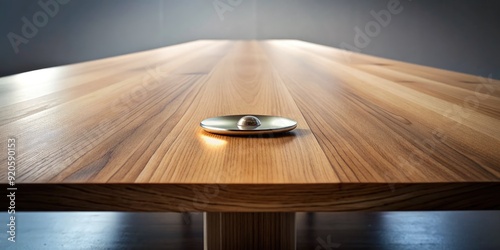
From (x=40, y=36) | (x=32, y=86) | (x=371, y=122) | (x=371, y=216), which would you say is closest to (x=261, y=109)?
(x=371, y=122)

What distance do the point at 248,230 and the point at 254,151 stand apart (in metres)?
0.21

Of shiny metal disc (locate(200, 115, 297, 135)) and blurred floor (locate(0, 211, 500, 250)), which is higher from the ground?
shiny metal disc (locate(200, 115, 297, 135))

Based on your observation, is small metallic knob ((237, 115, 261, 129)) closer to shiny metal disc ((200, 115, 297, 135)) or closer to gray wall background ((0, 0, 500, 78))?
shiny metal disc ((200, 115, 297, 135))

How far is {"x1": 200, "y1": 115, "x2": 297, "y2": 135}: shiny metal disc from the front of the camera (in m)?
0.58

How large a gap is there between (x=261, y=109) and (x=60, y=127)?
0.92 ft

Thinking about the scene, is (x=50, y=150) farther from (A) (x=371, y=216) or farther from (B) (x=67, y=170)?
(A) (x=371, y=216)

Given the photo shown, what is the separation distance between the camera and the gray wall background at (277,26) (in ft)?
18.0

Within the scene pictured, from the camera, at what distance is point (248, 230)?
27.6 inches

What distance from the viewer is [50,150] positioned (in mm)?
535

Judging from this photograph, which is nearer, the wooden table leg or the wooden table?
the wooden table

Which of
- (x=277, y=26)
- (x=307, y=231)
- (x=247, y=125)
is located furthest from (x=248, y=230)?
(x=277, y=26)

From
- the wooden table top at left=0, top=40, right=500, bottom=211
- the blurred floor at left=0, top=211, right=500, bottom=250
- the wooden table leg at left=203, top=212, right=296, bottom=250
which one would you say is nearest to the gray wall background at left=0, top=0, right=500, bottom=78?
the blurred floor at left=0, top=211, right=500, bottom=250

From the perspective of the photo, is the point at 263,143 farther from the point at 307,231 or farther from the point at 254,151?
the point at 307,231

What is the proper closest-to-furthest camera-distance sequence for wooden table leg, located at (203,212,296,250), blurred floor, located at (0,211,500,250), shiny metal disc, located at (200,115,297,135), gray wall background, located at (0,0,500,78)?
shiny metal disc, located at (200,115,297,135), wooden table leg, located at (203,212,296,250), blurred floor, located at (0,211,500,250), gray wall background, located at (0,0,500,78)
